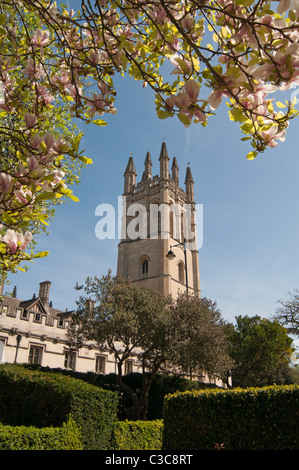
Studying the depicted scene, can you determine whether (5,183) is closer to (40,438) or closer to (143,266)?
(40,438)

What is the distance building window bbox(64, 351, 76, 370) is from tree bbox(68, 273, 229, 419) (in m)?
2.60

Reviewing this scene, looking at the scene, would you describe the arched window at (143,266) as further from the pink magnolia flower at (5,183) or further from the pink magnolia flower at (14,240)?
the pink magnolia flower at (5,183)

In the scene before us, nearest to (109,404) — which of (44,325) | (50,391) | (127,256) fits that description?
(50,391)

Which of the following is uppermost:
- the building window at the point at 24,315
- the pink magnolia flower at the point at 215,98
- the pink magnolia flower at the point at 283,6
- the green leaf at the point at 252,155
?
the building window at the point at 24,315

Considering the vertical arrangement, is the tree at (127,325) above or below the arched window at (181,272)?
below

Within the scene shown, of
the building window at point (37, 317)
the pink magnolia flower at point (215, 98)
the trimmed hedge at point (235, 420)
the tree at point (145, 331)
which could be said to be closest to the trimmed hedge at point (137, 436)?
the trimmed hedge at point (235, 420)

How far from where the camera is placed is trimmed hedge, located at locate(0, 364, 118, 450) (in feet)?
33.3

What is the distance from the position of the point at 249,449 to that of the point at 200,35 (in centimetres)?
869

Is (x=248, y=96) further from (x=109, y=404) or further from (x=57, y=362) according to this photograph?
(x=57, y=362)

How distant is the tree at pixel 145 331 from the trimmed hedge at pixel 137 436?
7.28m

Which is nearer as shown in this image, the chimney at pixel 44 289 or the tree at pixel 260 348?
the tree at pixel 260 348

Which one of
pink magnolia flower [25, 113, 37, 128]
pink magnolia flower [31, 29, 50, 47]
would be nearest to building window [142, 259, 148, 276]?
pink magnolia flower [31, 29, 50, 47]

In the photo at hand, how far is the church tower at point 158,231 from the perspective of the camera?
1847 inches

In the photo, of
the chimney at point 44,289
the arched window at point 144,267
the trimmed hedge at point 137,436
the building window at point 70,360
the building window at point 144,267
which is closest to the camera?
the trimmed hedge at point 137,436
